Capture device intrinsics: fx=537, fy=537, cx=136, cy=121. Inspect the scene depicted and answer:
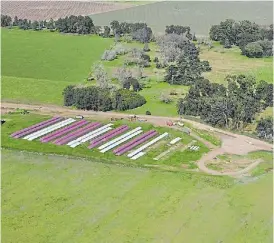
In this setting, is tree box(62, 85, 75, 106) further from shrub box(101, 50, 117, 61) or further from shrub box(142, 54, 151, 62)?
shrub box(142, 54, 151, 62)

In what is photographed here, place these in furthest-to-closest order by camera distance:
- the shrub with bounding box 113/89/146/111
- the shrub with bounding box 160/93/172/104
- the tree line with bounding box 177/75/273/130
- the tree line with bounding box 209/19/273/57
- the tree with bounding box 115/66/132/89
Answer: the tree line with bounding box 209/19/273/57 → the tree with bounding box 115/66/132/89 → the shrub with bounding box 160/93/172/104 → the shrub with bounding box 113/89/146/111 → the tree line with bounding box 177/75/273/130

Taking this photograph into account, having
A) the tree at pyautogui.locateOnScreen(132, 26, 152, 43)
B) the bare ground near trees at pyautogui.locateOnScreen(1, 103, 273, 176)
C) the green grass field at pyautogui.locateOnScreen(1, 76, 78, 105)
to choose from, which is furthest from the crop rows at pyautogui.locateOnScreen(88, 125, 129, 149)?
the tree at pyautogui.locateOnScreen(132, 26, 152, 43)

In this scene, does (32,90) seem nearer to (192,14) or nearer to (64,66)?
(64,66)

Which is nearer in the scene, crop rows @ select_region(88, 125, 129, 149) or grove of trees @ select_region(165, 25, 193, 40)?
crop rows @ select_region(88, 125, 129, 149)

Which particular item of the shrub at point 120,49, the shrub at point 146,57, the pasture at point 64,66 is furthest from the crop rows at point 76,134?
the shrub at point 120,49

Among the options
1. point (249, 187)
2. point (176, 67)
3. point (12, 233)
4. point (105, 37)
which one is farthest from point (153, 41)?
point (12, 233)

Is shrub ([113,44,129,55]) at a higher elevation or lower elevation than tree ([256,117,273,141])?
higher
